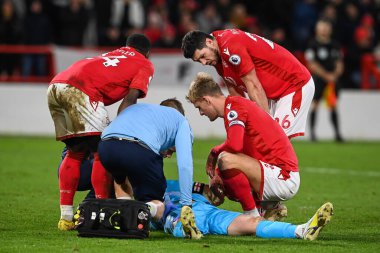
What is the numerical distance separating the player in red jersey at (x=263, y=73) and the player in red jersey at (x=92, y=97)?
0.76 meters

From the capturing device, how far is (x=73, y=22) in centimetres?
2208

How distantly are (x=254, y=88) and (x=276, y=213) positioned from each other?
1.29 meters

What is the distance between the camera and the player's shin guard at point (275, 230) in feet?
28.2

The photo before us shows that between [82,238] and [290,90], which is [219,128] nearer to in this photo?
[290,90]

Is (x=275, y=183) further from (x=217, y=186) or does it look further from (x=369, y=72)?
(x=369, y=72)

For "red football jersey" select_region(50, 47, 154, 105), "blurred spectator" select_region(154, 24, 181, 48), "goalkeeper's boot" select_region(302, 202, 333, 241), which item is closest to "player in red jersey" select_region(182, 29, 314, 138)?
"red football jersey" select_region(50, 47, 154, 105)

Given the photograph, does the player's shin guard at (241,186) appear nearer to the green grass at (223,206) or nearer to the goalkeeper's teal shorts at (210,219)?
the goalkeeper's teal shorts at (210,219)

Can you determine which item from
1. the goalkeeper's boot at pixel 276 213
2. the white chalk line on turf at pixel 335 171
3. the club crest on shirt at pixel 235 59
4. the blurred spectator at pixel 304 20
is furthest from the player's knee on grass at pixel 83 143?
the blurred spectator at pixel 304 20

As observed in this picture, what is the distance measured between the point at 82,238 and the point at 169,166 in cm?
780

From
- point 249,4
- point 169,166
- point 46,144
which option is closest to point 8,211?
point 169,166

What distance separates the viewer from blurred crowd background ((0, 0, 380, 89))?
21.8 metres

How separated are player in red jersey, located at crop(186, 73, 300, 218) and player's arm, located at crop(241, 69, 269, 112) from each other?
30.5 inches

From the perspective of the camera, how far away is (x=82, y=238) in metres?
8.66

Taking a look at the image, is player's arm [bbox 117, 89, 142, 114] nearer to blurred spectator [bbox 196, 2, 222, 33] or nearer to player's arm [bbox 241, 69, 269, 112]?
player's arm [bbox 241, 69, 269, 112]
